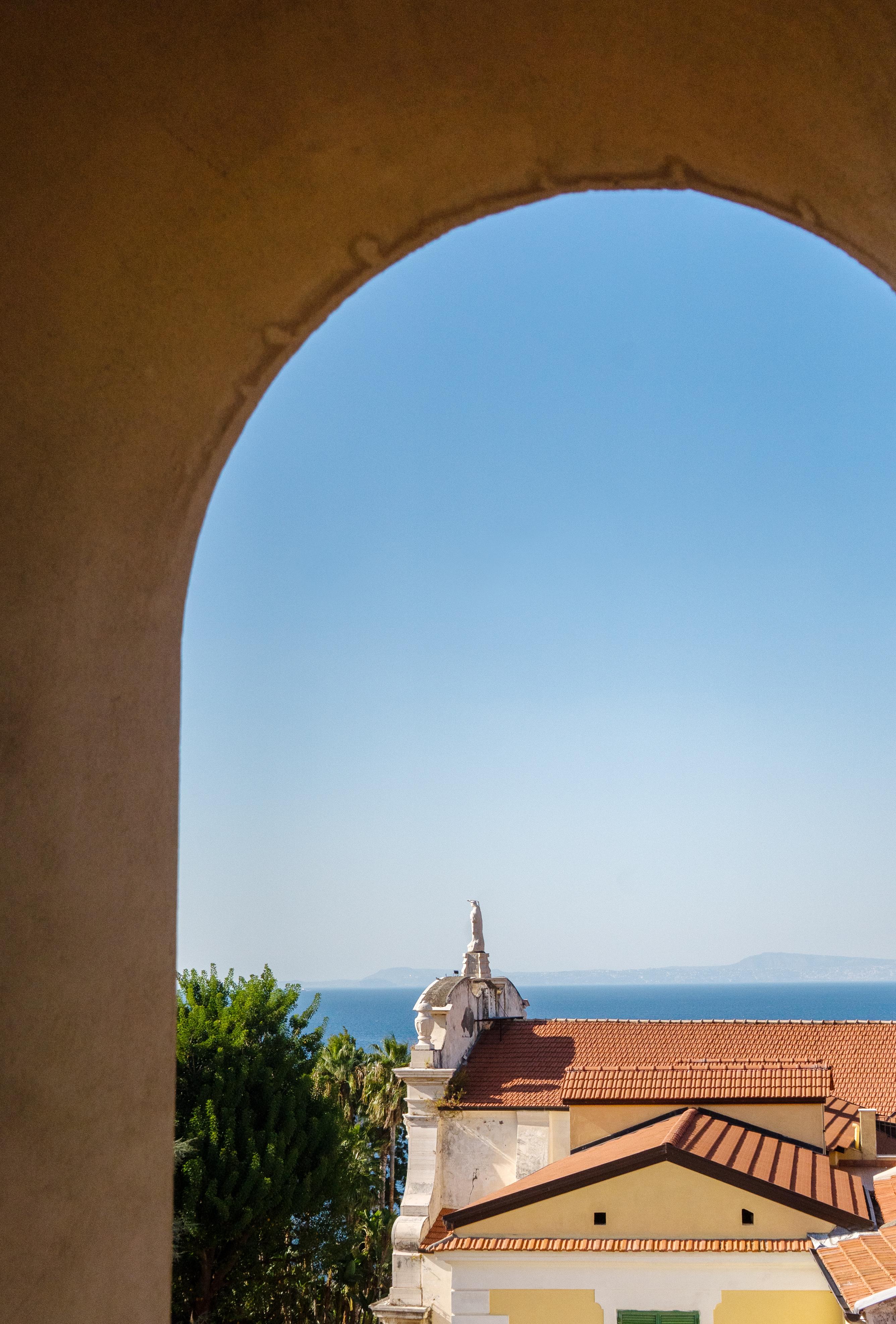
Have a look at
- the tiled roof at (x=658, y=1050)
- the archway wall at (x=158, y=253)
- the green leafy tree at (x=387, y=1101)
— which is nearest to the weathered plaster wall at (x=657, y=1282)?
the tiled roof at (x=658, y=1050)

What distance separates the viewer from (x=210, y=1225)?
17.2m

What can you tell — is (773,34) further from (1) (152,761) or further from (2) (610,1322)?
(2) (610,1322)

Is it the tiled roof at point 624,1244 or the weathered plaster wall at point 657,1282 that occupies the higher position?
the tiled roof at point 624,1244

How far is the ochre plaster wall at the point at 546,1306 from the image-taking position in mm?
12656

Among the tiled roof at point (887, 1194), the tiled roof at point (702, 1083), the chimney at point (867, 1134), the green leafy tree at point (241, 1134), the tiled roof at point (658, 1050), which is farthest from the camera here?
the tiled roof at point (658, 1050)

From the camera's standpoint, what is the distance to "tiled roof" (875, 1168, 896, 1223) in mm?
12367

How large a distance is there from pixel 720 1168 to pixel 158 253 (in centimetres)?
1315

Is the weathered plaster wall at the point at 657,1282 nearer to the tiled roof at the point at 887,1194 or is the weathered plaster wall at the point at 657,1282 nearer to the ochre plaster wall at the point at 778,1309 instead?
the ochre plaster wall at the point at 778,1309

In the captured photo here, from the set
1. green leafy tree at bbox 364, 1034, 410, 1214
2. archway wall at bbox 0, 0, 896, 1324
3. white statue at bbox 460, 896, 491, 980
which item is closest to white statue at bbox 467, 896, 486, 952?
white statue at bbox 460, 896, 491, 980

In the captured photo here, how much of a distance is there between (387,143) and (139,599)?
1020 millimetres

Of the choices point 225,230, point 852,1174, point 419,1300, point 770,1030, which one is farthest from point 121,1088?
point 770,1030

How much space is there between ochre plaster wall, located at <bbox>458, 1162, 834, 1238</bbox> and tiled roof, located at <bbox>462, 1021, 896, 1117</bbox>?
5.39 meters

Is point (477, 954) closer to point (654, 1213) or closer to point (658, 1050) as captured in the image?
point (658, 1050)

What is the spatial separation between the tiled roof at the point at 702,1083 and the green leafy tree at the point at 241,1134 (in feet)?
18.1
